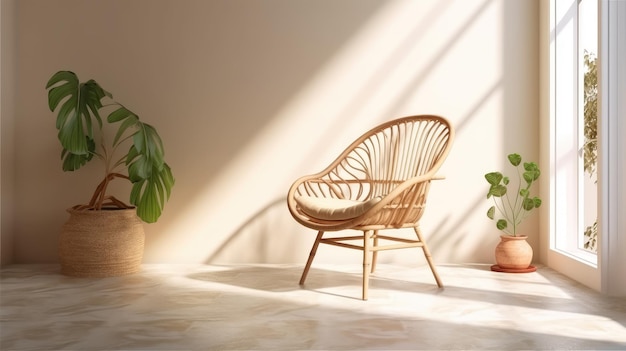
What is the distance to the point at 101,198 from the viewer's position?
3.54m

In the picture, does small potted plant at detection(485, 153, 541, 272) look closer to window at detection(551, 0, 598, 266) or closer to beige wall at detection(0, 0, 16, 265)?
window at detection(551, 0, 598, 266)

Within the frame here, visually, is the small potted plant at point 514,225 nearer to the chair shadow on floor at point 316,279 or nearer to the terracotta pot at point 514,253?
the terracotta pot at point 514,253

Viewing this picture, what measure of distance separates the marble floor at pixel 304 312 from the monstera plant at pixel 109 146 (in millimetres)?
460

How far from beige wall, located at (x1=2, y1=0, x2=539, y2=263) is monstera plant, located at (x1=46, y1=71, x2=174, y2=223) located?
0.68ft

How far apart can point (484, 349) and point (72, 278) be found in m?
2.28

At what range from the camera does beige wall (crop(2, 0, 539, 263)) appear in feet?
12.6


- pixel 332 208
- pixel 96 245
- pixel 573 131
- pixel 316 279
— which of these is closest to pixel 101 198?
pixel 96 245

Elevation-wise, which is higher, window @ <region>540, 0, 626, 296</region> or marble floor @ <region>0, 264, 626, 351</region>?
window @ <region>540, 0, 626, 296</region>

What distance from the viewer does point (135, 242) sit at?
3.50 m

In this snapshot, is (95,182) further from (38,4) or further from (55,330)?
(55,330)

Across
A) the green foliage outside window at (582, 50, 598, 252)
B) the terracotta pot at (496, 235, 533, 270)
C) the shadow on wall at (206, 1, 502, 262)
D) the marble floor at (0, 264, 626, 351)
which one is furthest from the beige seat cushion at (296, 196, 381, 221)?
the green foliage outside window at (582, 50, 598, 252)

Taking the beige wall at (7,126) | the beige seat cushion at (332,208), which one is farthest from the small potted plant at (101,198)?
the beige seat cushion at (332,208)

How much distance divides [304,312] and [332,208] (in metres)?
0.55

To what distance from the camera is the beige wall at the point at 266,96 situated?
3.84 m
